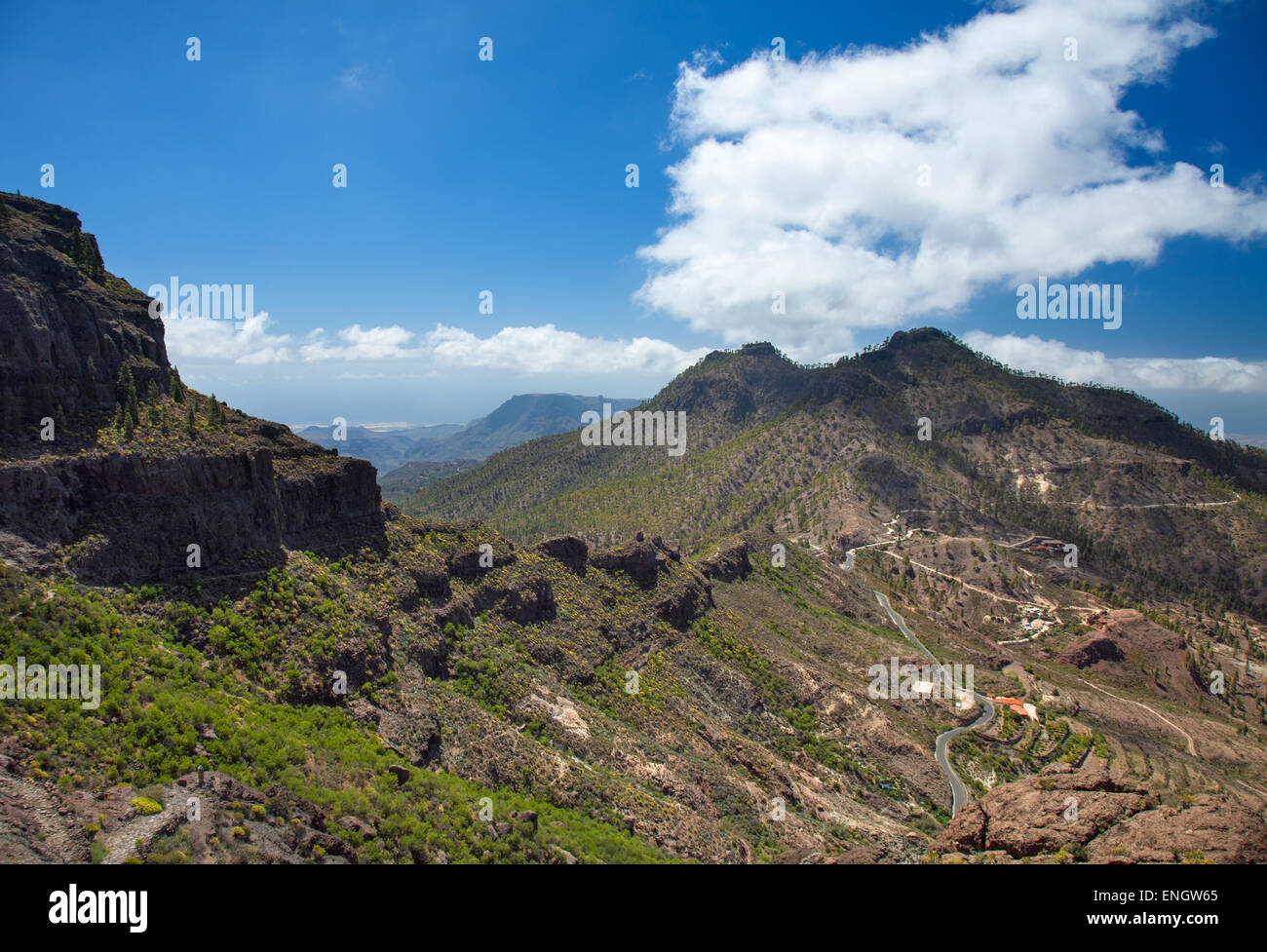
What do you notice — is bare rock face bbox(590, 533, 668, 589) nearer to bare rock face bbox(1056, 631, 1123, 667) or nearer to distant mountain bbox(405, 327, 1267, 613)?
distant mountain bbox(405, 327, 1267, 613)

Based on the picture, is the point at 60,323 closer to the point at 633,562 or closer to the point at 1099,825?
the point at 633,562

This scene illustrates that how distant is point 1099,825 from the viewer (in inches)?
1040

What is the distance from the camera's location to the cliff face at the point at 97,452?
3019 cm

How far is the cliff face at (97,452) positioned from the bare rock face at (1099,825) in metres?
44.7

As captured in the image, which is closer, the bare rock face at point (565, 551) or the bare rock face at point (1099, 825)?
the bare rock face at point (1099, 825)

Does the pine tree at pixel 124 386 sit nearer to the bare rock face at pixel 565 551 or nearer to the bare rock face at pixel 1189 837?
the bare rock face at pixel 565 551

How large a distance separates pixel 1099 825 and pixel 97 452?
54064mm

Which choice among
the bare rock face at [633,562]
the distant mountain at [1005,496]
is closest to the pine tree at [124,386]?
the bare rock face at [633,562]

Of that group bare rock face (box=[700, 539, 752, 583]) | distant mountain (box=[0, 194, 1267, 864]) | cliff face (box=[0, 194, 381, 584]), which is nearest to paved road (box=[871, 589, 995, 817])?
distant mountain (box=[0, 194, 1267, 864])

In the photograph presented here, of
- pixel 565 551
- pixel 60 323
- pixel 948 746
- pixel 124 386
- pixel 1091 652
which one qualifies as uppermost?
pixel 60 323

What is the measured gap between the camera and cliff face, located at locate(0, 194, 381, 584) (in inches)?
1188

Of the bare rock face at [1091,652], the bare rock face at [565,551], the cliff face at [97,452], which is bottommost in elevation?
the bare rock face at [1091,652]

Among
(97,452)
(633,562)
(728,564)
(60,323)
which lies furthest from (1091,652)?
(60,323)

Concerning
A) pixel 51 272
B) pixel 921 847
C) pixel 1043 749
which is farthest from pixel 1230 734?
pixel 51 272
